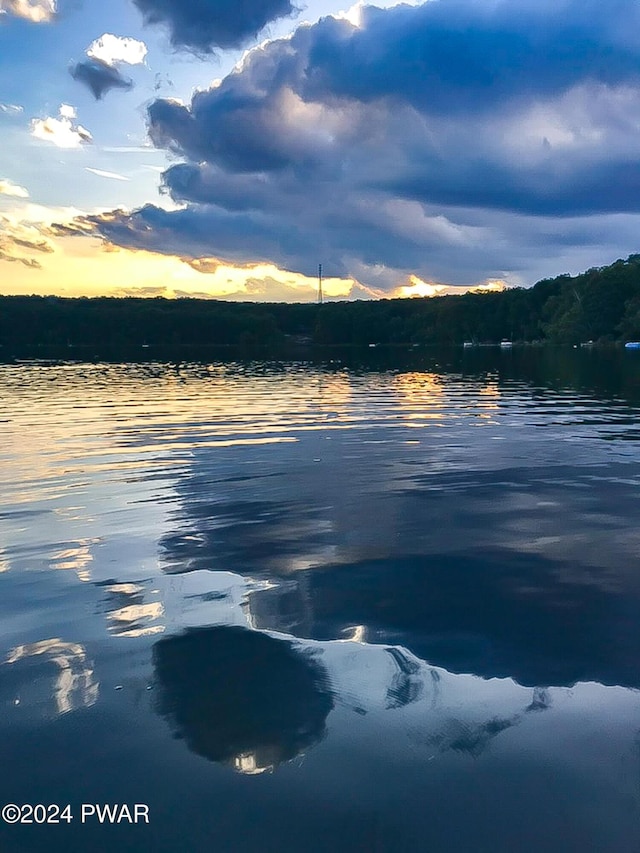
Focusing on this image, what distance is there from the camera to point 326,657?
25.5ft

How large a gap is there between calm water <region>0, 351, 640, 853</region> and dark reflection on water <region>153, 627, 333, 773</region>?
25mm

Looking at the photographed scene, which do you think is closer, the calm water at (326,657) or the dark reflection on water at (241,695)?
the calm water at (326,657)

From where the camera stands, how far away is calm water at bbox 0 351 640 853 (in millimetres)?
5297

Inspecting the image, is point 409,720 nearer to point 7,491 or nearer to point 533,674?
point 533,674

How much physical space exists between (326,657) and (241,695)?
3.76 ft

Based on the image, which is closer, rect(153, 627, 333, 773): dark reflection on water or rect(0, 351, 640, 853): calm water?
rect(0, 351, 640, 853): calm water

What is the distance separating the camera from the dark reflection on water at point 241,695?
241 inches

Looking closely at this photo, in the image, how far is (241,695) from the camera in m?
6.94

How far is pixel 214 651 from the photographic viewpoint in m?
7.91

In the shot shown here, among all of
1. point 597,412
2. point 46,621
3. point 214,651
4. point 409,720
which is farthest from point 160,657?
point 597,412

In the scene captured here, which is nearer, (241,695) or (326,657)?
(241,695)

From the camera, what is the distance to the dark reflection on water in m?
6.12

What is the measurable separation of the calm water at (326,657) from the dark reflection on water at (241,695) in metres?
0.03

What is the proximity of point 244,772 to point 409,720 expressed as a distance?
1533 mm
